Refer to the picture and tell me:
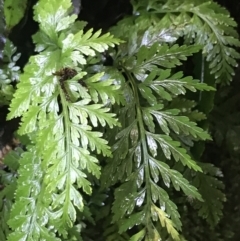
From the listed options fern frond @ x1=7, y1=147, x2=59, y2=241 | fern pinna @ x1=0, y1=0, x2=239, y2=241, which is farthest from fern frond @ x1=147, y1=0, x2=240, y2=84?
fern frond @ x1=7, y1=147, x2=59, y2=241

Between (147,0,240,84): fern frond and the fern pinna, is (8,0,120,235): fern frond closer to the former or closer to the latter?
the fern pinna

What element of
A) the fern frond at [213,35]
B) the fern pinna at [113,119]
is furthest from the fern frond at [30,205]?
the fern frond at [213,35]

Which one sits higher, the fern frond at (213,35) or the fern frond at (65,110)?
the fern frond at (65,110)

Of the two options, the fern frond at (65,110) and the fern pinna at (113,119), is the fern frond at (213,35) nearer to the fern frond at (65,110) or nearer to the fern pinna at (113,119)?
the fern pinna at (113,119)

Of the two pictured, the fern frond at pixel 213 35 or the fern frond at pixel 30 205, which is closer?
the fern frond at pixel 30 205

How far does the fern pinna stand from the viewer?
695 mm

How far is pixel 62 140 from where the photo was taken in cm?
69

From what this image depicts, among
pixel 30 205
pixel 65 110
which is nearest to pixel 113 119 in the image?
pixel 65 110

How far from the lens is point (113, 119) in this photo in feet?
2.27

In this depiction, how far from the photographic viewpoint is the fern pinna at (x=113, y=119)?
0.70 m

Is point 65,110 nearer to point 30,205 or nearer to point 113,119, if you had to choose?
point 113,119

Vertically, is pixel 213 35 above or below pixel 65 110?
below

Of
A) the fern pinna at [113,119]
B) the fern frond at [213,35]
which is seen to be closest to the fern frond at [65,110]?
the fern pinna at [113,119]

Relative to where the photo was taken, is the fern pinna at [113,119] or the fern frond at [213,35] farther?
the fern frond at [213,35]
